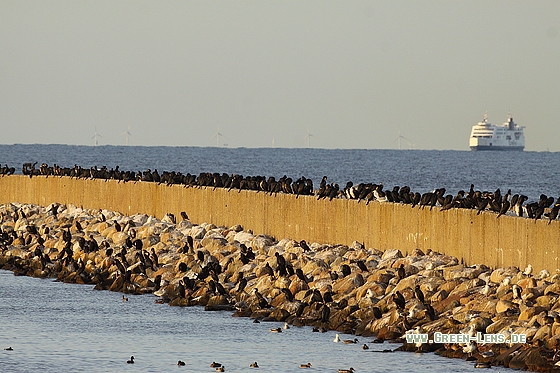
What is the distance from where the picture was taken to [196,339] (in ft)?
63.6

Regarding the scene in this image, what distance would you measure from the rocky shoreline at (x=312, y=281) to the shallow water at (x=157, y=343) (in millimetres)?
453

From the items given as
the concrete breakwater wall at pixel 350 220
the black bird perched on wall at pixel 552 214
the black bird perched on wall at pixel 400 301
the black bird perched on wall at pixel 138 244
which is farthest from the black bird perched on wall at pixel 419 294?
the black bird perched on wall at pixel 138 244

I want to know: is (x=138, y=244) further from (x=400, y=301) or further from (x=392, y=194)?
(x=400, y=301)

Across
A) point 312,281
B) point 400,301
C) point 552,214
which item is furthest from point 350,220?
point 400,301

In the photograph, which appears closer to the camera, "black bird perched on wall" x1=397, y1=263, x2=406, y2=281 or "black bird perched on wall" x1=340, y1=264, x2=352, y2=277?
"black bird perched on wall" x1=397, y1=263, x2=406, y2=281

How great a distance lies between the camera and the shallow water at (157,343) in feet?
55.9

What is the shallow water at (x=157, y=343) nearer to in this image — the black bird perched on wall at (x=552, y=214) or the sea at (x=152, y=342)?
the sea at (x=152, y=342)

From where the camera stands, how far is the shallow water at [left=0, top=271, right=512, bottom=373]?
17.0 meters

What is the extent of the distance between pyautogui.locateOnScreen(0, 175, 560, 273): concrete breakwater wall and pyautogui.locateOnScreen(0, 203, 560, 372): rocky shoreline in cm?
35

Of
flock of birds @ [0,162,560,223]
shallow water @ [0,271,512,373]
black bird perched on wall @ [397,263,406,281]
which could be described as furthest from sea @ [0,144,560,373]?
flock of birds @ [0,162,560,223]

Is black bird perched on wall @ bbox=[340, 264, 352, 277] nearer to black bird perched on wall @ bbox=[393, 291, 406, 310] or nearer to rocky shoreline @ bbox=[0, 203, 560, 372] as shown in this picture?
rocky shoreline @ bbox=[0, 203, 560, 372]

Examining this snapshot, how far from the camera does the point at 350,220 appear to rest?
24.8m

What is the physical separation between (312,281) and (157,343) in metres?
3.92

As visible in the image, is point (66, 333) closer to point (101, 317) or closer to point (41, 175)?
point (101, 317)
